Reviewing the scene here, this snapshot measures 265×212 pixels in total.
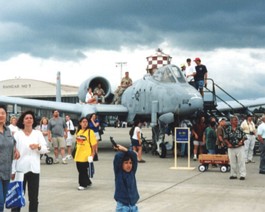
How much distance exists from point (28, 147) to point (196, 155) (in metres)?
10.4

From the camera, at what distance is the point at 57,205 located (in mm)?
8031

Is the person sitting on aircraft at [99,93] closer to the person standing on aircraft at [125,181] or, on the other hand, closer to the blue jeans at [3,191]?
the blue jeans at [3,191]

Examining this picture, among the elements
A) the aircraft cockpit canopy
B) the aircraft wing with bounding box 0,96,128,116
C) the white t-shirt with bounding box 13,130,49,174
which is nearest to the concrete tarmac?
the white t-shirt with bounding box 13,130,49,174

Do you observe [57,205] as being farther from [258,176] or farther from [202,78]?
[202,78]

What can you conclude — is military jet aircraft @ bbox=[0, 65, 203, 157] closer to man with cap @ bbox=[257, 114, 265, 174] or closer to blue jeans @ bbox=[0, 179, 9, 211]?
man with cap @ bbox=[257, 114, 265, 174]

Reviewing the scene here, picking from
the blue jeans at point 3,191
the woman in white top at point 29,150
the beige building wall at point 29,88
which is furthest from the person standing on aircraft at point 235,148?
the beige building wall at point 29,88

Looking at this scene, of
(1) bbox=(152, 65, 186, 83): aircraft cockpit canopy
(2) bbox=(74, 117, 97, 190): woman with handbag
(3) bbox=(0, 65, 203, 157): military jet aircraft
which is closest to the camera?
(2) bbox=(74, 117, 97, 190): woman with handbag

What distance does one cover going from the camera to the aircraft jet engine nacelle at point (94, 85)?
23.4 metres

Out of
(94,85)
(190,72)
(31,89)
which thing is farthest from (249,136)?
(31,89)

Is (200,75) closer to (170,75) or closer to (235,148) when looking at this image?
(170,75)

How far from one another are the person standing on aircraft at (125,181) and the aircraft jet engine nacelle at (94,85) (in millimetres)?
18159

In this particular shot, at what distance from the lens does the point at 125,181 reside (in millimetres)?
5297

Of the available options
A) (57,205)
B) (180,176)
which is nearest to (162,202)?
(57,205)

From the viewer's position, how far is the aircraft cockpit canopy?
17.5 metres
